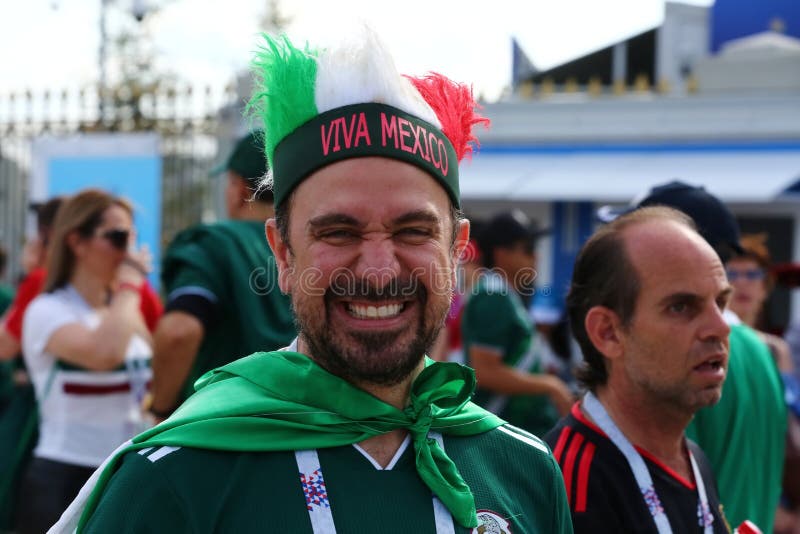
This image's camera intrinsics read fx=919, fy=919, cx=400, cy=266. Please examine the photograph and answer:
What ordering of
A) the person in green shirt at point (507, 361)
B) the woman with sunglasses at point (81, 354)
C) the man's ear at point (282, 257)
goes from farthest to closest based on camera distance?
1. the person in green shirt at point (507, 361)
2. the woman with sunglasses at point (81, 354)
3. the man's ear at point (282, 257)

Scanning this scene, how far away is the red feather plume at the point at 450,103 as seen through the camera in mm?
1903

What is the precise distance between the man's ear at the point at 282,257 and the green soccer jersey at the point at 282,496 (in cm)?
35

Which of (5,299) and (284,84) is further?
(5,299)

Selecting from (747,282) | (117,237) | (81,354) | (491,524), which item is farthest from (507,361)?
(491,524)

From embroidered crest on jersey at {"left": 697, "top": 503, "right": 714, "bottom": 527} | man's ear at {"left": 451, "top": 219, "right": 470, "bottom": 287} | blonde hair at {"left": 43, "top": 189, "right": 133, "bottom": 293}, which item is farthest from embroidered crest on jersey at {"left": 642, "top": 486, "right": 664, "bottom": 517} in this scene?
blonde hair at {"left": 43, "top": 189, "right": 133, "bottom": 293}

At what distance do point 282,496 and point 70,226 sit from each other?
121 inches

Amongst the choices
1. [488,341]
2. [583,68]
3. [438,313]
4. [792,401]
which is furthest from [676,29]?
[438,313]

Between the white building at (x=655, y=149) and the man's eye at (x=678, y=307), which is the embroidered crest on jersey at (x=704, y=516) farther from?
the white building at (x=655, y=149)

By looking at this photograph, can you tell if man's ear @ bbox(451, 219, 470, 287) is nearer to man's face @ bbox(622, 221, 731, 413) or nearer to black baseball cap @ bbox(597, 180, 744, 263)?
man's face @ bbox(622, 221, 731, 413)

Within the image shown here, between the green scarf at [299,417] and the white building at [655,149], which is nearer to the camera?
the green scarf at [299,417]

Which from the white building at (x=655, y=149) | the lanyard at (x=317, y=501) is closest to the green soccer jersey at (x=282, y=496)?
the lanyard at (x=317, y=501)

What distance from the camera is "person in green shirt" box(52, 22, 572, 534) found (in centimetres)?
155

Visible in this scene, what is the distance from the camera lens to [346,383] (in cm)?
170

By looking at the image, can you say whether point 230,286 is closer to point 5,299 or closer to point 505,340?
point 505,340
